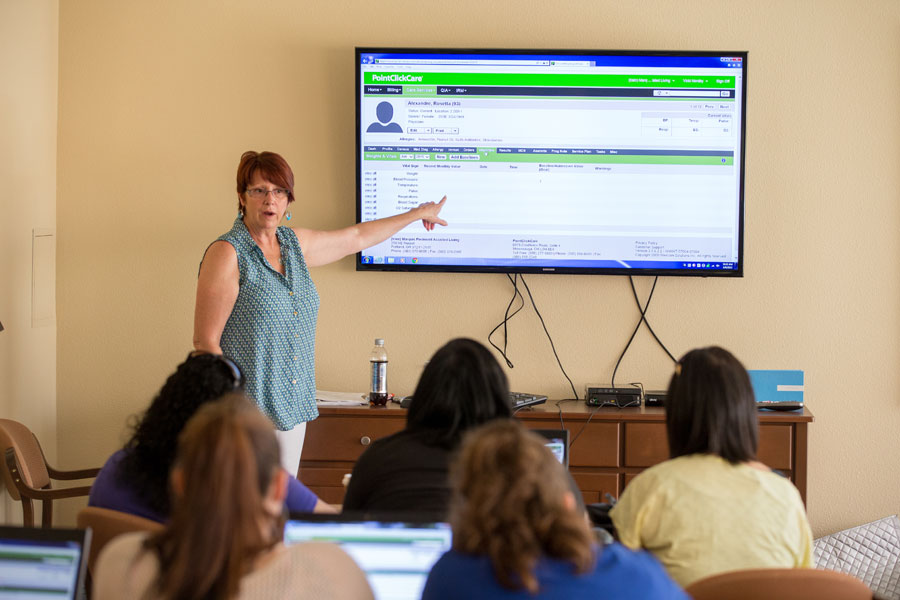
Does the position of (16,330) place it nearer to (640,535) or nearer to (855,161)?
(640,535)

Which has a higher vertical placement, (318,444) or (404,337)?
(404,337)

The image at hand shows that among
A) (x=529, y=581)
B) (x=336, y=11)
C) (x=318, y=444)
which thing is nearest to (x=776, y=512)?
(x=529, y=581)

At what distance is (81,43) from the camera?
12.6 feet

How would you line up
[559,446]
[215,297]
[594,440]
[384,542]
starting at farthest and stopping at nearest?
[594,440]
[215,297]
[559,446]
[384,542]

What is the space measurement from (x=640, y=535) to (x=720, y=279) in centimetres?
217

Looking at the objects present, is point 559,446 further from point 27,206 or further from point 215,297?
point 27,206

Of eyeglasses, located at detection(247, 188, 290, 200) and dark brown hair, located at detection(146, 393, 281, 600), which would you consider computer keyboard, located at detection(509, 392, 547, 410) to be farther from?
dark brown hair, located at detection(146, 393, 281, 600)

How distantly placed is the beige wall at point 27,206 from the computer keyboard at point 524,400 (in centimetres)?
206

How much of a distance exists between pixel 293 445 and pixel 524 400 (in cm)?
95

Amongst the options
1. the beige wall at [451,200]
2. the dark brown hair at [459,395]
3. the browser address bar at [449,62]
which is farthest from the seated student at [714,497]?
the browser address bar at [449,62]

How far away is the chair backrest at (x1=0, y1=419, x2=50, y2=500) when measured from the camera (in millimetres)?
3164

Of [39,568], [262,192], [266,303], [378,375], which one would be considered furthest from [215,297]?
[39,568]

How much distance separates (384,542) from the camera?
1500 mm

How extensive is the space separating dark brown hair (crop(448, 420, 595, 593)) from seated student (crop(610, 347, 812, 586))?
529mm
